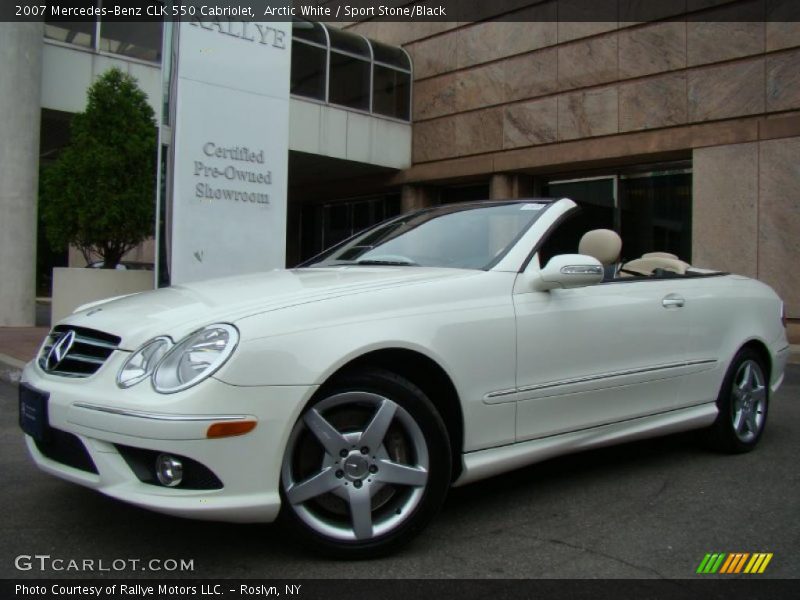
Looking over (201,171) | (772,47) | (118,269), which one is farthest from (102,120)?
(772,47)

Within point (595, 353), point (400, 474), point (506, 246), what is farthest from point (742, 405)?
point (400, 474)

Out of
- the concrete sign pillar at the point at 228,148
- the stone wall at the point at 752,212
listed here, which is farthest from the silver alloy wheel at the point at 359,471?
the stone wall at the point at 752,212

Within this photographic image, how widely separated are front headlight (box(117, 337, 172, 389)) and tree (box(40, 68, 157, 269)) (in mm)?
8221

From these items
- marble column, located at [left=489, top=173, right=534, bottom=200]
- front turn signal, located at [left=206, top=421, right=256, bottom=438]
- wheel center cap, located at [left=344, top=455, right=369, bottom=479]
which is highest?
marble column, located at [left=489, top=173, right=534, bottom=200]

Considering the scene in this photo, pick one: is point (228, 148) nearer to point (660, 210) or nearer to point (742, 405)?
point (742, 405)

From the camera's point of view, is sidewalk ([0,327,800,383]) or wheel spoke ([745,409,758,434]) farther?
sidewalk ([0,327,800,383])

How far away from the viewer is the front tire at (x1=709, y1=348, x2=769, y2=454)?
4535mm

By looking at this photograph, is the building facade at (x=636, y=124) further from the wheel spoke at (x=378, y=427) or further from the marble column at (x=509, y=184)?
the wheel spoke at (x=378, y=427)

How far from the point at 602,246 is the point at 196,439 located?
8.71ft

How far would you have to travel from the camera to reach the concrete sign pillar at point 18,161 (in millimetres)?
13359

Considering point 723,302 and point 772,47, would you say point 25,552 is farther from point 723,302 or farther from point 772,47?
point 772,47

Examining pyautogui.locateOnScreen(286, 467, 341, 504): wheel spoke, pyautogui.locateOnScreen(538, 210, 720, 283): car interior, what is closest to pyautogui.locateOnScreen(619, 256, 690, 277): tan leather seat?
pyautogui.locateOnScreen(538, 210, 720, 283): car interior

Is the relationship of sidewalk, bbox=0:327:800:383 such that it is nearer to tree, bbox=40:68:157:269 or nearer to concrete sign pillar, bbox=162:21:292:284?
tree, bbox=40:68:157:269

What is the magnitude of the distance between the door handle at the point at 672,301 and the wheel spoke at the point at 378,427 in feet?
6.43
